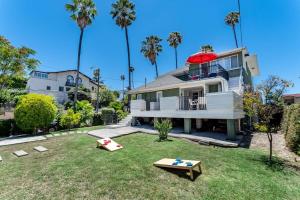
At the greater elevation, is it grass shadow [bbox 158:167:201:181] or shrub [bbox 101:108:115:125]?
shrub [bbox 101:108:115:125]

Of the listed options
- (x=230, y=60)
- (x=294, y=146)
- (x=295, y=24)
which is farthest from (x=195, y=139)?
(x=295, y=24)

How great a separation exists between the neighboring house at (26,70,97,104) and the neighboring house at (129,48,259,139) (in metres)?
31.6

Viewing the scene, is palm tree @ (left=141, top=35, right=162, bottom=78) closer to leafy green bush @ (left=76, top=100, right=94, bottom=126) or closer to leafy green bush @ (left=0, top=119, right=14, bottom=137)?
leafy green bush @ (left=76, top=100, right=94, bottom=126)

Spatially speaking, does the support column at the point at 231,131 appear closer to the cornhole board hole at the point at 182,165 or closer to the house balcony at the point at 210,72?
the cornhole board hole at the point at 182,165

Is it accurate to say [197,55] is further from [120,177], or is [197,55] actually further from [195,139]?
[120,177]

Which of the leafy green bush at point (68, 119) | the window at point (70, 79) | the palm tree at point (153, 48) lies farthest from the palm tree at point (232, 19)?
the window at point (70, 79)

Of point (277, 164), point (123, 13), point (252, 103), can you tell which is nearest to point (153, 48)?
point (123, 13)

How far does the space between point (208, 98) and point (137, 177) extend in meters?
7.79

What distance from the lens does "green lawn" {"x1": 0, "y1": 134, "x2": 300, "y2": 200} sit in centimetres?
449

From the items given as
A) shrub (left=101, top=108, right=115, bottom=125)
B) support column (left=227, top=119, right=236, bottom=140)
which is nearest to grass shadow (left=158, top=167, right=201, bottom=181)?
support column (left=227, top=119, right=236, bottom=140)

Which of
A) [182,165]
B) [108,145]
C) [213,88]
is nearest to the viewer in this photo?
[182,165]

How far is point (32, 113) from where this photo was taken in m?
13.1

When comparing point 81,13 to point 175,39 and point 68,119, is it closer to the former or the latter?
point 68,119

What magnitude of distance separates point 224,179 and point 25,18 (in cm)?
2491
